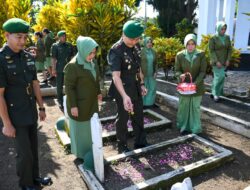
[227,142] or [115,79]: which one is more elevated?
[115,79]

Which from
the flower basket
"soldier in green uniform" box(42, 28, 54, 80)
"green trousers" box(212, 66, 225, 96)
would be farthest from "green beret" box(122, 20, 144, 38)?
"soldier in green uniform" box(42, 28, 54, 80)

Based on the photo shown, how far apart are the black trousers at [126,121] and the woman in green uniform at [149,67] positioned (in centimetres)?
238

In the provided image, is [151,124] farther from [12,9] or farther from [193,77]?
[12,9]

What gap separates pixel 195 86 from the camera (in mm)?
4953

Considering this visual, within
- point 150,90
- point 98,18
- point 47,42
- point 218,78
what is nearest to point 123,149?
point 150,90

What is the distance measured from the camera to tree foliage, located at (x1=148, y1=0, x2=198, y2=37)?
22.1 metres

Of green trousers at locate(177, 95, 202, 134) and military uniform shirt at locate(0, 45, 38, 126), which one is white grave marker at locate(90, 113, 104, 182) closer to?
military uniform shirt at locate(0, 45, 38, 126)

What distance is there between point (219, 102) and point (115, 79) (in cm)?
412

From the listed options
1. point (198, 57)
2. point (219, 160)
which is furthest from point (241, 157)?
point (198, 57)

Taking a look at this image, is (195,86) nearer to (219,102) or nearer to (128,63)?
(128,63)

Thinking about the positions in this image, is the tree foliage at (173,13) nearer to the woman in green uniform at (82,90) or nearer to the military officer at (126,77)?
the military officer at (126,77)

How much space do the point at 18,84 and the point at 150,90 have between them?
422cm

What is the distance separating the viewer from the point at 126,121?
4.41m

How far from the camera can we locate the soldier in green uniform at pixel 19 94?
3045mm
